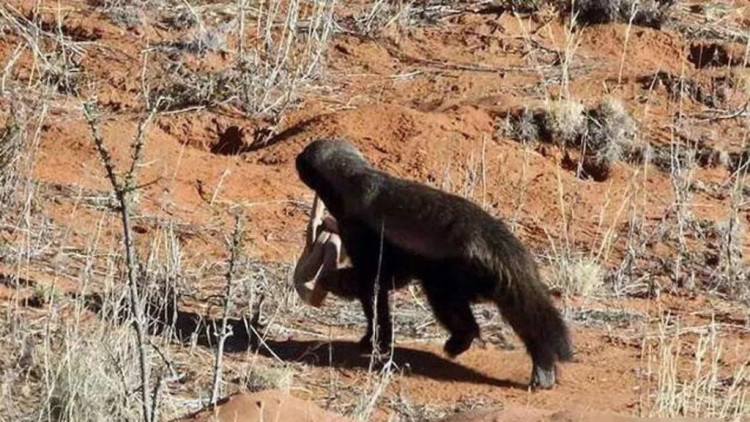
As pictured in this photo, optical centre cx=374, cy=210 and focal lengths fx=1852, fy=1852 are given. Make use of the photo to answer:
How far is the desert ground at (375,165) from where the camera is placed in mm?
9172

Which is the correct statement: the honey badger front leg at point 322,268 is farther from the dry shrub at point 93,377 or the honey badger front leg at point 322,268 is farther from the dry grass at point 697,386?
the dry shrub at point 93,377

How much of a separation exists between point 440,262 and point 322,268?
0.84 m

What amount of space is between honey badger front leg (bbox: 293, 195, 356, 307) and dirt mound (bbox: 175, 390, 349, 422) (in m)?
2.97

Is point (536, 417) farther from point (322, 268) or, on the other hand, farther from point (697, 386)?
point (322, 268)

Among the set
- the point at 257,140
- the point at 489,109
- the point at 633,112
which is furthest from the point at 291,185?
the point at 633,112

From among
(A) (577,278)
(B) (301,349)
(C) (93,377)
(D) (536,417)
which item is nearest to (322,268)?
(B) (301,349)

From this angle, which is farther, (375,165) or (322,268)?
(375,165)

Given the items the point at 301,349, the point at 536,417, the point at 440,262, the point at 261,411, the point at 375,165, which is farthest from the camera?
the point at 375,165

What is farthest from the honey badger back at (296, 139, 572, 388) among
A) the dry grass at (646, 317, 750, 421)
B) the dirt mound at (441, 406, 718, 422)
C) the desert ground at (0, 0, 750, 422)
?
the dirt mound at (441, 406, 718, 422)

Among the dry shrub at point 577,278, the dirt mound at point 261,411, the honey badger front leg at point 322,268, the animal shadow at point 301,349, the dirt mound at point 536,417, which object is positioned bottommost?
the animal shadow at point 301,349

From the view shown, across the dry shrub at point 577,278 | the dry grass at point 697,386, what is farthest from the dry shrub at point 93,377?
the dry shrub at point 577,278

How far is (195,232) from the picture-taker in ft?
39.8

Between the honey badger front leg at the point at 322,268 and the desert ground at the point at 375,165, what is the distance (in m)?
0.30

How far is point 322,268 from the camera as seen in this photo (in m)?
10.2
